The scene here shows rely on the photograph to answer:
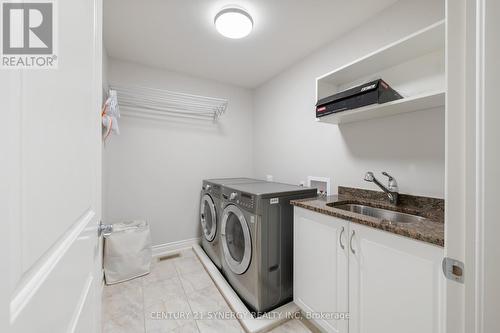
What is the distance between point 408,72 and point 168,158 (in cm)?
264

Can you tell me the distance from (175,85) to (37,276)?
2724 millimetres

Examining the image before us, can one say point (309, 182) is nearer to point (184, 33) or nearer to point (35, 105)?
point (184, 33)

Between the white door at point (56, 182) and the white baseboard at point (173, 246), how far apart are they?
1.98m

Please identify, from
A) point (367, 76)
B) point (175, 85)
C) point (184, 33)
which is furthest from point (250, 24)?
point (175, 85)

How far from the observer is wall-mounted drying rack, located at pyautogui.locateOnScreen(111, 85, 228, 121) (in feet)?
7.88

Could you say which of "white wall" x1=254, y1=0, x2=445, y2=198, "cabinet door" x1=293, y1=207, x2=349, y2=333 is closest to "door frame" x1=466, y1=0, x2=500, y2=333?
"cabinet door" x1=293, y1=207, x2=349, y2=333

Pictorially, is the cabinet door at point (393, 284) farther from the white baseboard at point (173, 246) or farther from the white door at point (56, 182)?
the white baseboard at point (173, 246)

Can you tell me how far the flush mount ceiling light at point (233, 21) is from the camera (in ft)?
5.13

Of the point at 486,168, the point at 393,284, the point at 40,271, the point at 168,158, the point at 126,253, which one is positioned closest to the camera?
the point at 40,271

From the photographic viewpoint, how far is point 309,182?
2258 millimetres

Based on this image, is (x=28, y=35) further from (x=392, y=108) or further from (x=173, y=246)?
(x=173, y=246)

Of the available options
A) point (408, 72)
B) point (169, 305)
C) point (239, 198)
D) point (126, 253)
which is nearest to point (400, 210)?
point (408, 72)

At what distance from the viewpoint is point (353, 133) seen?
1838mm

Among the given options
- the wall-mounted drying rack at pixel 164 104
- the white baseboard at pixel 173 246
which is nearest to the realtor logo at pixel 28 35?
the wall-mounted drying rack at pixel 164 104
